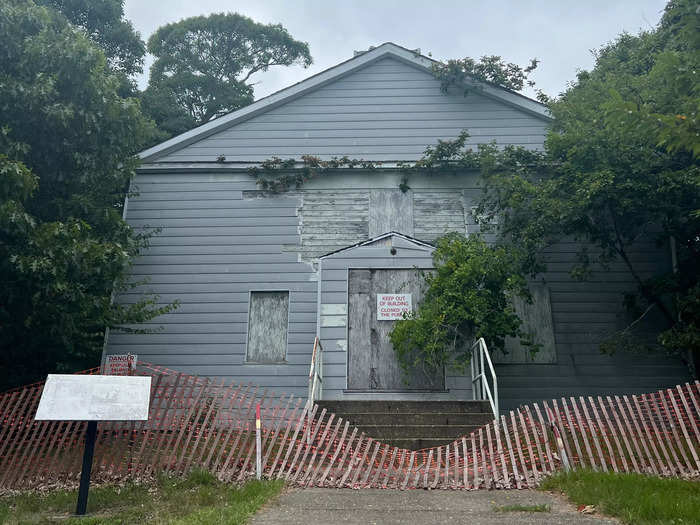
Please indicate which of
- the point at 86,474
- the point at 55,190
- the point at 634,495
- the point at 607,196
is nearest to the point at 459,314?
the point at 607,196

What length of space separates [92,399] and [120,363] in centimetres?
644

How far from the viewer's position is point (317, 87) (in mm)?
14000

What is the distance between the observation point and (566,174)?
10.9m

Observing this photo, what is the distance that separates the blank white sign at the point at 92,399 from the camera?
5781mm

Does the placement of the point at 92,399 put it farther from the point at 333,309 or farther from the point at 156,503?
the point at 333,309

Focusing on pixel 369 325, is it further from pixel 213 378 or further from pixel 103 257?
pixel 103 257

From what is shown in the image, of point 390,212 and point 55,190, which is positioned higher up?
point 390,212

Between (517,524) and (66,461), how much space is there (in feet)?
18.4

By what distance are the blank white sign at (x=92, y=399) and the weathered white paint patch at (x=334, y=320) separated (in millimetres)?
4977

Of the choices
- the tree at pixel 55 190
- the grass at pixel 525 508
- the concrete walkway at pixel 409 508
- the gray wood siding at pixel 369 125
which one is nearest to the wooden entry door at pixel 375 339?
the gray wood siding at pixel 369 125

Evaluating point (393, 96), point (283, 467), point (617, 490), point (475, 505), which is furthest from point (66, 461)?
point (393, 96)

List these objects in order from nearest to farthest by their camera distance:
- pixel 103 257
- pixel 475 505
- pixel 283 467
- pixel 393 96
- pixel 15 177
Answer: pixel 475 505 → pixel 283 467 → pixel 15 177 → pixel 103 257 → pixel 393 96

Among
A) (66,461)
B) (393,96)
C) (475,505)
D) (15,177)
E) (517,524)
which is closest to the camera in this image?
(517,524)

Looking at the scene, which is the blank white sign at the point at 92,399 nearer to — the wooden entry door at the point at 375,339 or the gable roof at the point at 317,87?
the wooden entry door at the point at 375,339
